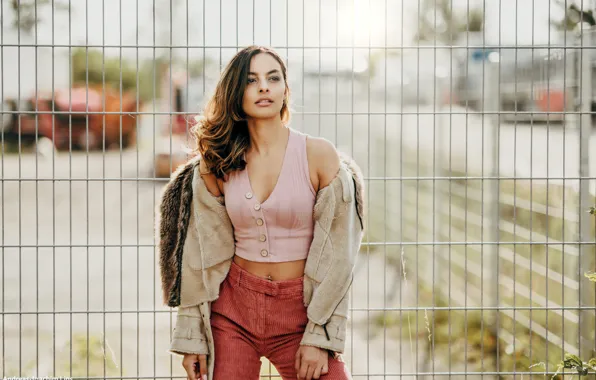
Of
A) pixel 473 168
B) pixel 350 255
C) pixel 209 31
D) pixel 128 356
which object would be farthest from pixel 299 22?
pixel 473 168

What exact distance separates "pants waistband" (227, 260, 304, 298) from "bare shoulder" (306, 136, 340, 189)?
1.05 feet

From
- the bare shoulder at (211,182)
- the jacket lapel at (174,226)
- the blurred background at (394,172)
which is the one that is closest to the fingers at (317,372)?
the jacket lapel at (174,226)

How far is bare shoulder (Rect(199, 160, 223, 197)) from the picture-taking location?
2.43 m

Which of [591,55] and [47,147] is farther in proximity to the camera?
[47,147]

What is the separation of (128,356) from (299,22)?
2.64 m

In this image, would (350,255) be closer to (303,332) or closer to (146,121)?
(303,332)

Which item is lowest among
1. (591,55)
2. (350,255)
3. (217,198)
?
(350,255)

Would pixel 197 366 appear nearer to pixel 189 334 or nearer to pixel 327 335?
pixel 189 334

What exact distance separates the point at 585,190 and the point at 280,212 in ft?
5.51

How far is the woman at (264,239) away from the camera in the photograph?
2.33m

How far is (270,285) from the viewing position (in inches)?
91.7

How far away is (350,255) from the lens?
93.8 inches

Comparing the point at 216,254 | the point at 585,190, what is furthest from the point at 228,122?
the point at 585,190

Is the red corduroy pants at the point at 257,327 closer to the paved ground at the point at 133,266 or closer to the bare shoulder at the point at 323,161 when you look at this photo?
the bare shoulder at the point at 323,161
